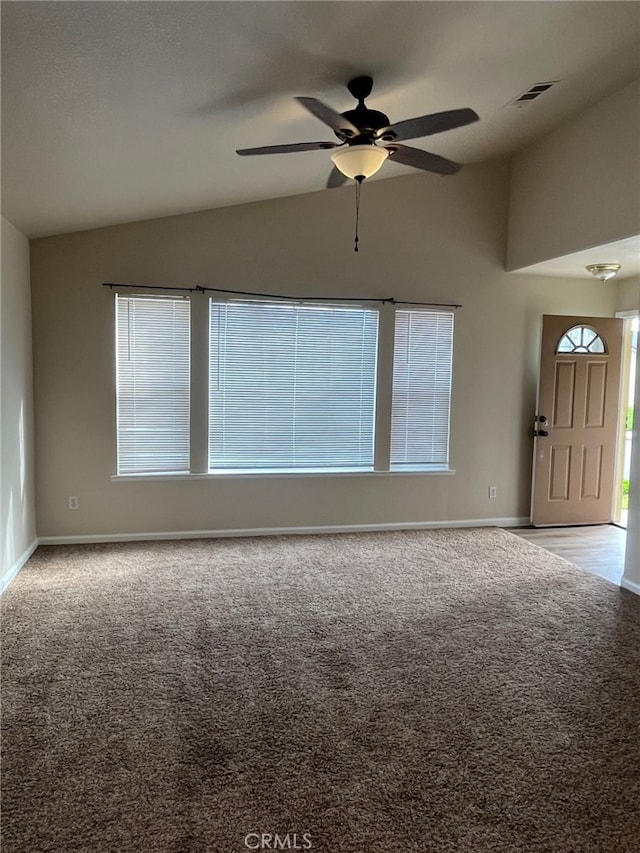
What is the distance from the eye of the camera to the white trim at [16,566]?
151 inches

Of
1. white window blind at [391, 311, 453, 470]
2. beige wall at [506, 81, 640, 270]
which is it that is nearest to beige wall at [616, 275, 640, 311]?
beige wall at [506, 81, 640, 270]

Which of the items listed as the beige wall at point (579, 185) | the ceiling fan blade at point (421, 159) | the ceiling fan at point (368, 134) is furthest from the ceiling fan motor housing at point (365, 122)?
the beige wall at point (579, 185)

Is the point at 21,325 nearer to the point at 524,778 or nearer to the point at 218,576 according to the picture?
the point at 218,576

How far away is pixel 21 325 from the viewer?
430cm

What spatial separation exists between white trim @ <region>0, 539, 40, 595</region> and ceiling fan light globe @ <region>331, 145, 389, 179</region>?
3.37 metres

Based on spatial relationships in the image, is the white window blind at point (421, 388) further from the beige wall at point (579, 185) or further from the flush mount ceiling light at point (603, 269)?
the flush mount ceiling light at point (603, 269)

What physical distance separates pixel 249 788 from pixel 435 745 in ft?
2.51

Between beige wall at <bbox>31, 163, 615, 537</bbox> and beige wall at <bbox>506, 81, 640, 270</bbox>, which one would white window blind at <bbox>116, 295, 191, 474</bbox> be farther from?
beige wall at <bbox>506, 81, 640, 270</bbox>

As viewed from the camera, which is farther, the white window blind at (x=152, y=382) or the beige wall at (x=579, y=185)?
the white window blind at (x=152, y=382)

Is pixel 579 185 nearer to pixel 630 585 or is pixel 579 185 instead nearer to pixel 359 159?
pixel 359 159

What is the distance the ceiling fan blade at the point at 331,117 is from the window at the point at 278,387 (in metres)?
2.36

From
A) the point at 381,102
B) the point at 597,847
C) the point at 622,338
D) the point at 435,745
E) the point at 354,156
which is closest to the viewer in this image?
the point at 597,847

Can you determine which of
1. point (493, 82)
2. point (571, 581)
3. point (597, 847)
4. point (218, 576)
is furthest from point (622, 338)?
point (597, 847)

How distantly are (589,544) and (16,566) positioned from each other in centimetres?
A: 482
